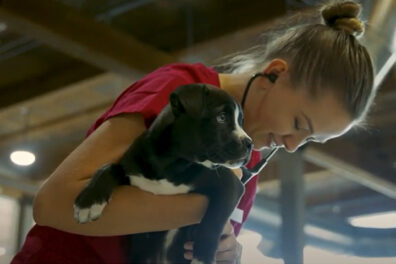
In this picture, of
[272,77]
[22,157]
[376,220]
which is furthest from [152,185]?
[22,157]

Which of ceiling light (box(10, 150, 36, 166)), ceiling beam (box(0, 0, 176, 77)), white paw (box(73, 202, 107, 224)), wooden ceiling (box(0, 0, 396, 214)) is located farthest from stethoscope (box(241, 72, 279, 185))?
ceiling light (box(10, 150, 36, 166))

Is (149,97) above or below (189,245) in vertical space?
above

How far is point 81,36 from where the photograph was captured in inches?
58.7

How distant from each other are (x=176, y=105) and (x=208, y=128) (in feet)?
0.09

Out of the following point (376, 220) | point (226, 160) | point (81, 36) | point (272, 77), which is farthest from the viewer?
point (81, 36)

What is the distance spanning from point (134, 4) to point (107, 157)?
1.20m

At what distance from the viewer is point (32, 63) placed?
5.55 feet

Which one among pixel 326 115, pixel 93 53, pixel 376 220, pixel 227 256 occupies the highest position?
pixel 93 53

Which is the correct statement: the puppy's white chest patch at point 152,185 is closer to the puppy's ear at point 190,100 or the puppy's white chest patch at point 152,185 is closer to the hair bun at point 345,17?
the puppy's ear at point 190,100

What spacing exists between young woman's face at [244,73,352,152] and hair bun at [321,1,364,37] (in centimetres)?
7

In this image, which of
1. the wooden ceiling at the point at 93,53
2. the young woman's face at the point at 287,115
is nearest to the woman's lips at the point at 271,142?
the young woman's face at the point at 287,115

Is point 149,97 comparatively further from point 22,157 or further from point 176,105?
point 22,157

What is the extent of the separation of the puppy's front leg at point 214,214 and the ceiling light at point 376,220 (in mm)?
896

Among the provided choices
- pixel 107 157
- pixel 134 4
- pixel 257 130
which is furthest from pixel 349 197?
pixel 107 157
